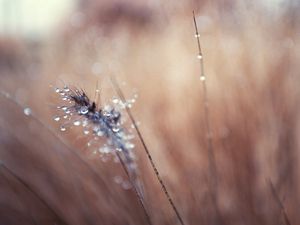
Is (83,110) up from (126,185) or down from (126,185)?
down

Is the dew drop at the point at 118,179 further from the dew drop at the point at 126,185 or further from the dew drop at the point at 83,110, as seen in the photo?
the dew drop at the point at 83,110

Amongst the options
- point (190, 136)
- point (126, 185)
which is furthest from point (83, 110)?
point (190, 136)

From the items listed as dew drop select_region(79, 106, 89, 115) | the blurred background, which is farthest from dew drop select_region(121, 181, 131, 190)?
dew drop select_region(79, 106, 89, 115)

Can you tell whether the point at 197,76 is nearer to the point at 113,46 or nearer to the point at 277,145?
the point at 113,46

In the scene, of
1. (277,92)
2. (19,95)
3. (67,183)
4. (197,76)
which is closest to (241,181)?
(277,92)

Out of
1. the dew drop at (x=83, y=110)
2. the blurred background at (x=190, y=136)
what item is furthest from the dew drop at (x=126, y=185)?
the dew drop at (x=83, y=110)

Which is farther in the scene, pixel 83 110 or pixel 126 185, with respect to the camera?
pixel 126 185

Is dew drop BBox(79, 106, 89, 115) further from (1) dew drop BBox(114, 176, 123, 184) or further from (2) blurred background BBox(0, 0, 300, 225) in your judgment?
(1) dew drop BBox(114, 176, 123, 184)

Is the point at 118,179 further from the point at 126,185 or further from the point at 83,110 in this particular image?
the point at 83,110
